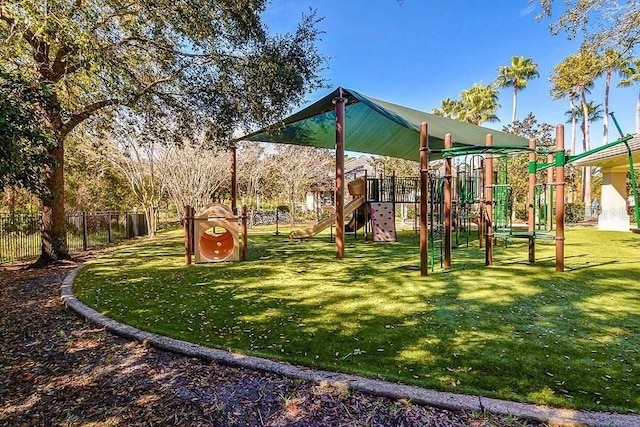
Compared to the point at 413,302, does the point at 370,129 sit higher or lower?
higher

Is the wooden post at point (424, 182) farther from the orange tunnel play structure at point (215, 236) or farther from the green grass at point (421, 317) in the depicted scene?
the orange tunnel play structure at point (215, 236)

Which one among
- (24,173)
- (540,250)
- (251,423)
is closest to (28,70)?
(24,173)

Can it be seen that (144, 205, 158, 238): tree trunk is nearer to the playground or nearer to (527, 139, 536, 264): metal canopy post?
the playground

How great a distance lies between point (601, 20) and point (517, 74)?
27037 mm

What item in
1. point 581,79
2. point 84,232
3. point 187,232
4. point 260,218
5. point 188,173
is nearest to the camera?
point 187,232

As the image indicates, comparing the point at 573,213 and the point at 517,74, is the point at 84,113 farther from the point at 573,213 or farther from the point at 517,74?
the point at 517,74

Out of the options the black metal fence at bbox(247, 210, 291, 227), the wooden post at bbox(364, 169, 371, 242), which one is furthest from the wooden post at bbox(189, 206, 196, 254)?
the black metal fence at bbox(247, 210, 291, 227)

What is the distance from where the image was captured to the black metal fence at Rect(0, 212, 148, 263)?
8.19m

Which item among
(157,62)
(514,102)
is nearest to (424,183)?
(157,62)

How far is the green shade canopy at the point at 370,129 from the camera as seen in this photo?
731 cm

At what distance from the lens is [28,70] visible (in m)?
5.67

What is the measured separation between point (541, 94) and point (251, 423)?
1344 inches

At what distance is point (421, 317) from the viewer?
3.52 m

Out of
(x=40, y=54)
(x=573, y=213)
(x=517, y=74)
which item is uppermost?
(x=517, y=74)
